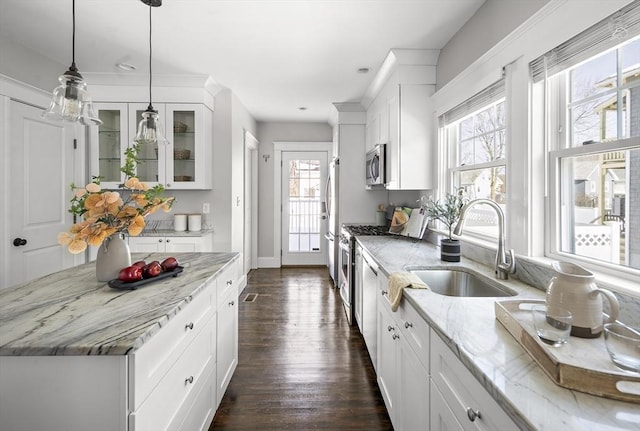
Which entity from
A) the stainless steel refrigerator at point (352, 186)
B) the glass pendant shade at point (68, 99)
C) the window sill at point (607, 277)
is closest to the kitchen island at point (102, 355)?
the glass pendant shade at point (68, 99)

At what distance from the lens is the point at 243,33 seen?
250 centimetres

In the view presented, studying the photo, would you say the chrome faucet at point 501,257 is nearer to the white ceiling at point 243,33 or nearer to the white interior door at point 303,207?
the white ceiling at point 243,33

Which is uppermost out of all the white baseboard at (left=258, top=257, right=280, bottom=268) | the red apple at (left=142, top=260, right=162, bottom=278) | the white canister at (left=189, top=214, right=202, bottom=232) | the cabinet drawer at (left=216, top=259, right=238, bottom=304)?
the white canister at (left=189, top=214, right=202, bottom=232)

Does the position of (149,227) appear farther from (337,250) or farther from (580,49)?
(580,49)

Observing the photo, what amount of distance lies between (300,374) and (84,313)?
5.16 feet

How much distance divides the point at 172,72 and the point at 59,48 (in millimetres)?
911

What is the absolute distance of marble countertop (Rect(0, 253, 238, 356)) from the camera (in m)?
0.90

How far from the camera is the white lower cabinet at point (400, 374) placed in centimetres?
123

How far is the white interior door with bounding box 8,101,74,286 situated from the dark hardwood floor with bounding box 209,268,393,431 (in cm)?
190

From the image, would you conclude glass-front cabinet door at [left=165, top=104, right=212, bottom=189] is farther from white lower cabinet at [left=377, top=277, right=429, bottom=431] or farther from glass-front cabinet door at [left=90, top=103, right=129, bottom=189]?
white lower cabinet at [left=377, top=277, right=429, bottom=431]

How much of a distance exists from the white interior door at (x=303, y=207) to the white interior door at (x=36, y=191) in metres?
3.06

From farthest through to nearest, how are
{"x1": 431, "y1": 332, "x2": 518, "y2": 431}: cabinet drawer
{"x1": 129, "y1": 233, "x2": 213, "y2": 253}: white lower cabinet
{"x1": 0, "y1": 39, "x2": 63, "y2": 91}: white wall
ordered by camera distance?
{"x1": 129, "y1": 233, "x2": 213, "y2": 253}: white lower cabinet → {"x1": 0, "y1": 39, "x2": 63, "y2": 91}: white wall → {"x1": 431, "y1": 332, "x2": 518, "y2": 431}: cabinet drawer

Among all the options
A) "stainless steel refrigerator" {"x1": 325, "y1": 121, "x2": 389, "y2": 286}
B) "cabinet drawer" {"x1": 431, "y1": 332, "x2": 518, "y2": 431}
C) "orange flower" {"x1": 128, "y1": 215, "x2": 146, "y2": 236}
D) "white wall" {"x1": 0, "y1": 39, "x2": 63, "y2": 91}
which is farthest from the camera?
"stainless steel refrigerator" {"x1": 325, "y1": 121, "x2": 389, "y2": 286}

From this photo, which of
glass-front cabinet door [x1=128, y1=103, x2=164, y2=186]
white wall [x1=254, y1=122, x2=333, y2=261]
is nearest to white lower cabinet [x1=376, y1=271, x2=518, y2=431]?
glass-front cabinet door [x1=128, y1=103, x2=164, y2=186]
